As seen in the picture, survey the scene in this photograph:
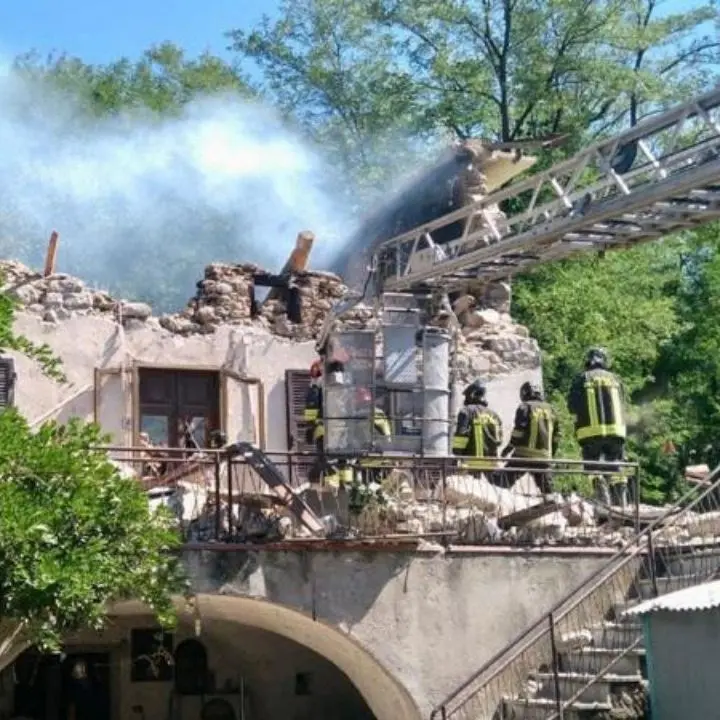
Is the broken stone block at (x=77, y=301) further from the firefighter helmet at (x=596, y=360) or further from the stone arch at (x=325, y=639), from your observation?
the firefighter helmet at (x=596, y=360)

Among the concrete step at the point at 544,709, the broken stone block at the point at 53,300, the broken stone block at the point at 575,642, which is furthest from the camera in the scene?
the broken stone block at the point at 53,300

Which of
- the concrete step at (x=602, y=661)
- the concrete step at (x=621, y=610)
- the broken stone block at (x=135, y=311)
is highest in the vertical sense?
the broken stone block at (x=135, y=311)

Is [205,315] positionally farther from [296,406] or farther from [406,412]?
[406,412]

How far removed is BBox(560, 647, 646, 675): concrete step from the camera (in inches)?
619

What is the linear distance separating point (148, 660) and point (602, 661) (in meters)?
5.85

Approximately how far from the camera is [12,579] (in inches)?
443

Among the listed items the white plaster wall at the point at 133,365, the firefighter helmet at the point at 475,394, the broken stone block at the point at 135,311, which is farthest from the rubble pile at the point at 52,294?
the firefighter helmet at the point at 475,394

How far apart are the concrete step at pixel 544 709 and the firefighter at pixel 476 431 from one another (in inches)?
139

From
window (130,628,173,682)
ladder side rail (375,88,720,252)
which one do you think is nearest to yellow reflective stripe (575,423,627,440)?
ladder side rail (375,88,720,252)

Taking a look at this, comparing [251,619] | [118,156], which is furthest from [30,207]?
[251,619]

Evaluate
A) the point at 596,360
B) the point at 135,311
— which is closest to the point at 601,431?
the point at 596,360

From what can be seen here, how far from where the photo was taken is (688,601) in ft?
46.0

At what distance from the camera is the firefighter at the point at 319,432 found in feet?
56.4

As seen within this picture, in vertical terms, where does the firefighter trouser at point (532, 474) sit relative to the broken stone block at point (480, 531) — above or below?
above
